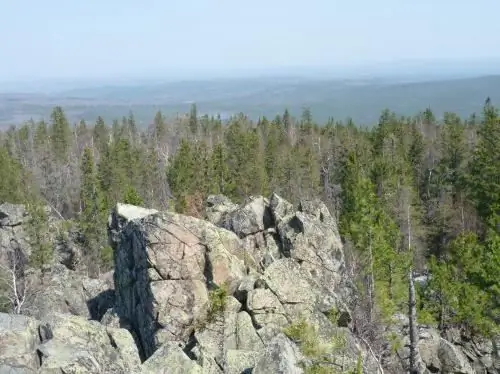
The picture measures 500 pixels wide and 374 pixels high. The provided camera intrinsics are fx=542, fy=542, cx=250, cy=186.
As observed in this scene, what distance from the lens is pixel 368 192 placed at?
38.7 metres

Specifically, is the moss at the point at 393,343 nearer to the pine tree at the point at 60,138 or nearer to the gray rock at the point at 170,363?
the gray rock at the point at 170,363

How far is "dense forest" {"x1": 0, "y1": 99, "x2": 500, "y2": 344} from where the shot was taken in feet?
117

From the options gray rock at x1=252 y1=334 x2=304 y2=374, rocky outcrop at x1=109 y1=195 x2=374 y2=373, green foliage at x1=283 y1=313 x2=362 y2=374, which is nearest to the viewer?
green foliage at x1=283 y1=313 x2=362 y2=374

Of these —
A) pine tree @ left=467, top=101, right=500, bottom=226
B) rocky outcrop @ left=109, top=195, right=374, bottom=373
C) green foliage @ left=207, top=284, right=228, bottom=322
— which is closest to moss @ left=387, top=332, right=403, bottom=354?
rocky outcrop @ left=109, top=195, right=374, bottom=373

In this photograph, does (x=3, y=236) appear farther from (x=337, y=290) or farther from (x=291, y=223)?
(x=337, y=290)

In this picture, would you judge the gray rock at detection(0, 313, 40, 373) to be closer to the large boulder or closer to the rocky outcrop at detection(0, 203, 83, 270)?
the large boulder

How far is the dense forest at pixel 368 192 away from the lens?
35.7 meters

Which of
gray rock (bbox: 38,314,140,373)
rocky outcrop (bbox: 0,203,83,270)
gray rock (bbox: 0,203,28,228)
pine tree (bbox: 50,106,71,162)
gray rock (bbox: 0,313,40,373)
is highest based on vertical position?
gray rock (bbox: 0,313,40,373)

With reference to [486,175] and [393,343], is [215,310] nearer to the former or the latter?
[393,343]

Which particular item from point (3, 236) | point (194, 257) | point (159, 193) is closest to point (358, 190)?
point (194, 257)

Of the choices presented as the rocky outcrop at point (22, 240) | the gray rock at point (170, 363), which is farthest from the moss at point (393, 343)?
the rocky outcrop at point (22, 240)

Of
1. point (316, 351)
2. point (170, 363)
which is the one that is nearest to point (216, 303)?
point (170, 363)

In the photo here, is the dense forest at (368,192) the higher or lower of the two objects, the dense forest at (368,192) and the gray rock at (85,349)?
the lower

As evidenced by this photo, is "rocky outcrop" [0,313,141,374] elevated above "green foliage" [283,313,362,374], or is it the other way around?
"rocky outcrop" [0,313,141,374]
